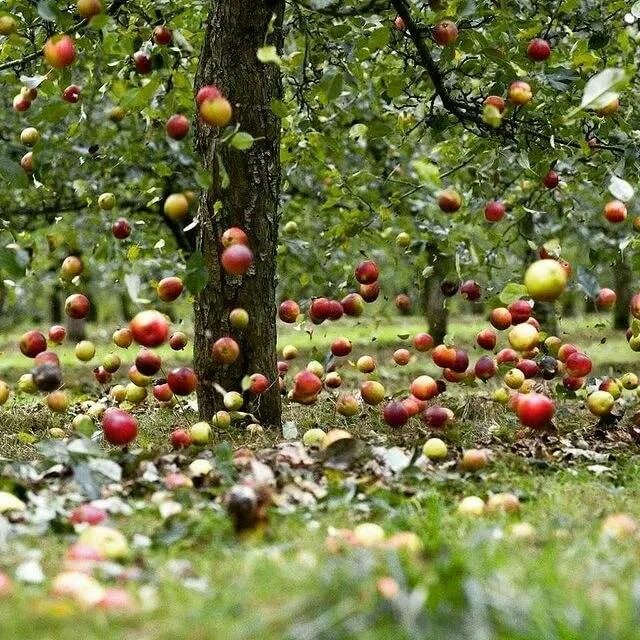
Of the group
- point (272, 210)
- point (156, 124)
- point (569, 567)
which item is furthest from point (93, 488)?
point (156, 124)

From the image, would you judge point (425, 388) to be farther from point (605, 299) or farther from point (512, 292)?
point (605, 299)

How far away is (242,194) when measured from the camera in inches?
179

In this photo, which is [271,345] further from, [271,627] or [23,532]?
[271,627]

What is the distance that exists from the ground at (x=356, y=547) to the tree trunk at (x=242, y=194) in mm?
447

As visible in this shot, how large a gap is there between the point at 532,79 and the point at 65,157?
4166 millimetres

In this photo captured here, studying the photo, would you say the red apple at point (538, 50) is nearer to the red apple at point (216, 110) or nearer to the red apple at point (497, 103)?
the red apple at point (497, 103)

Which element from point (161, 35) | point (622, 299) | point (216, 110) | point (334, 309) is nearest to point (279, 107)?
point (216, 110)

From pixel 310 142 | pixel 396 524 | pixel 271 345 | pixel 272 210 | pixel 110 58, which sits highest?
pixel 110 58

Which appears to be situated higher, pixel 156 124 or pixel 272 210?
pixel 156 124

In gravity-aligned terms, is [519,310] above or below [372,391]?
above

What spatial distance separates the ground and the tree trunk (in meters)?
0.45

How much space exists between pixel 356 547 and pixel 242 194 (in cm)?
262

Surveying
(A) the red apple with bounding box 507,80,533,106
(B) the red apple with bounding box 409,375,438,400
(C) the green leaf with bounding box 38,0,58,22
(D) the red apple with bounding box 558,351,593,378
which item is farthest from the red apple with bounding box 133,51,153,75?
(D) the red apple with bounding box 558,351,593,378

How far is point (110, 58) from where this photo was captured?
535cm
